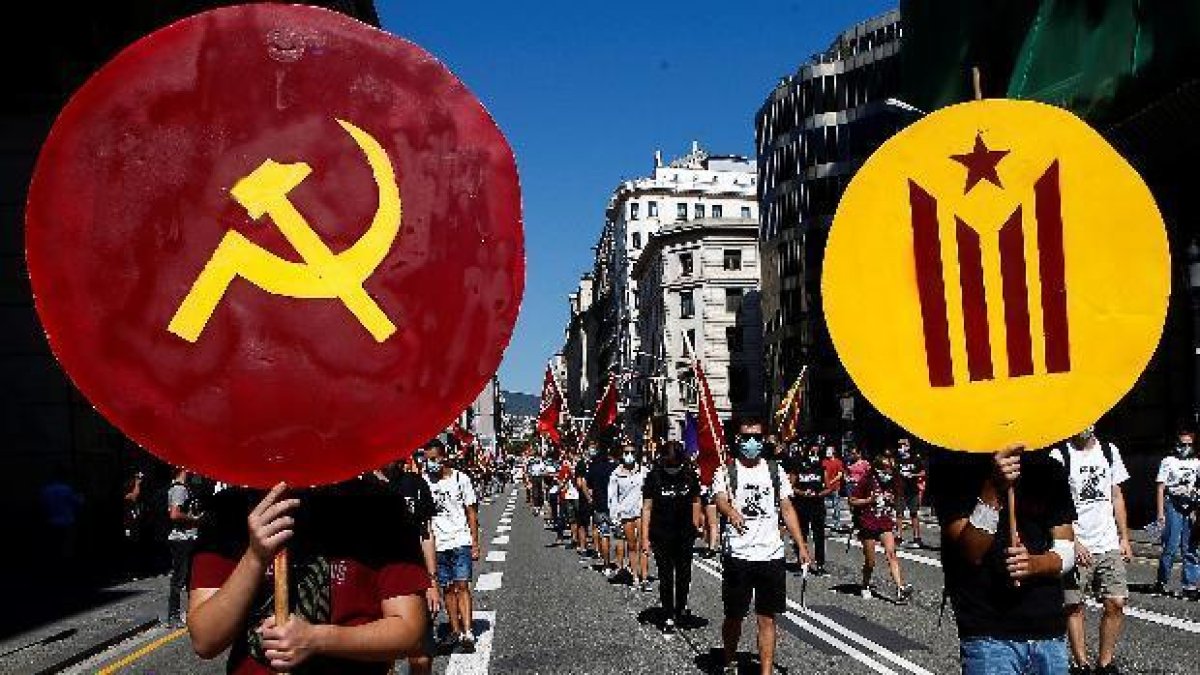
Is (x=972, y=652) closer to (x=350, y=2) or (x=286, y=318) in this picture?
(x=286, y=318)

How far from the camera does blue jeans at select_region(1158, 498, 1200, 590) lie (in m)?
13.5

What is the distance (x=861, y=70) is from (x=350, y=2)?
2983 centimetres

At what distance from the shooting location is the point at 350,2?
51031mm

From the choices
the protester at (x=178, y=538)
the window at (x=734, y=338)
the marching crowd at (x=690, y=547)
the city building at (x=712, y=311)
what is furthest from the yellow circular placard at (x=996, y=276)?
the window at (x=734, y=338)

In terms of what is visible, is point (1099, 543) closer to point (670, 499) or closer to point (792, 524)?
point (792, 524)

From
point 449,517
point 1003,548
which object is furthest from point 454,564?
point 1003,548

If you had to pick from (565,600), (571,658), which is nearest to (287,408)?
(571,658)

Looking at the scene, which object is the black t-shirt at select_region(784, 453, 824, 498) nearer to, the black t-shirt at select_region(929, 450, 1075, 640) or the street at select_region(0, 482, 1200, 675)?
the street at select_region(0, 482, 1200, 675)

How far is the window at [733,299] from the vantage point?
10044 centimetres

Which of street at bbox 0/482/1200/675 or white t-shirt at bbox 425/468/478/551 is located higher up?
white t-shirt at bbox 425/468/478/551

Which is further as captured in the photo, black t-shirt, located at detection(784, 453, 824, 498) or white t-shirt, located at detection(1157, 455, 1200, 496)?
black t-shirt, located at detection(784, 453, 824, 498)

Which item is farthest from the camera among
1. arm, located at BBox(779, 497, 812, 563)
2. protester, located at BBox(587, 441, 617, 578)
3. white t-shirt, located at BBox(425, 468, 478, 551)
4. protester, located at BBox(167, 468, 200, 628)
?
protester, located at BBox(587, 441, 617, 578)

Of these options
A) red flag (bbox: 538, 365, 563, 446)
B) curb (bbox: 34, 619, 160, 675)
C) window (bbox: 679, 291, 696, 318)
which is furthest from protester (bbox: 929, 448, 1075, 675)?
window (bbox: 679, 291, 696, 318)

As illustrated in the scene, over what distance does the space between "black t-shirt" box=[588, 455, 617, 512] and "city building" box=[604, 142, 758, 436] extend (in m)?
103
